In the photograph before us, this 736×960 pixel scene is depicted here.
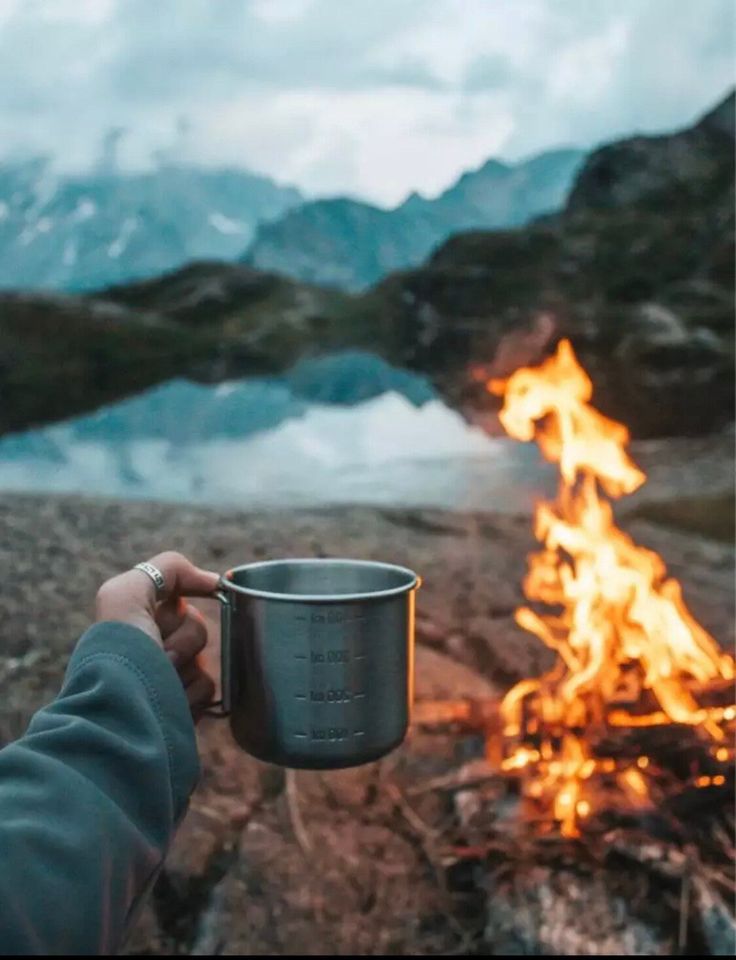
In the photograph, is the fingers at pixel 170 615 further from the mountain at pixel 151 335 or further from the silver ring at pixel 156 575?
the mountain at pixel 151 335

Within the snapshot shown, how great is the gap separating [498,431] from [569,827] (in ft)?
2.32

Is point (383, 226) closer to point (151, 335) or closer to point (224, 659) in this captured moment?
point (151, 335)

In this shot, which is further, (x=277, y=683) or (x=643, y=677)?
(x=643, y=677)

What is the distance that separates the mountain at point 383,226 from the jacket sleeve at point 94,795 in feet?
3.78

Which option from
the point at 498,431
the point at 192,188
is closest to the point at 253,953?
the point at 498,431

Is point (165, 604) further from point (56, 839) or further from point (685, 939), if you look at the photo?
point (685, 939)

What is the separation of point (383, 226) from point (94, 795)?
50.9 inches

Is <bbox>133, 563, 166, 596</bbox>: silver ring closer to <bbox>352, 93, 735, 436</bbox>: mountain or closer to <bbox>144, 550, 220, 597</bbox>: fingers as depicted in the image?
<bbox>144, 550, 220, 597</bbox>: fingers

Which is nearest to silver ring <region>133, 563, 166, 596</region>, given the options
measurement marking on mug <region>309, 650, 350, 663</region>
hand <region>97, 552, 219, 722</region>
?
hand <region>97, 552, 219, 722</region>

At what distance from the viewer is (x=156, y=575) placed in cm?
62

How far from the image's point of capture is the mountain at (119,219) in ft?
4.39

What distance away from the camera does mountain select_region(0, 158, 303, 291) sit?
134 cm

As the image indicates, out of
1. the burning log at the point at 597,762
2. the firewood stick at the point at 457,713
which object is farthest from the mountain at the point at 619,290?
the firewood stick at the point at 457,713

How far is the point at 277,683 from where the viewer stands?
65 centimetres
